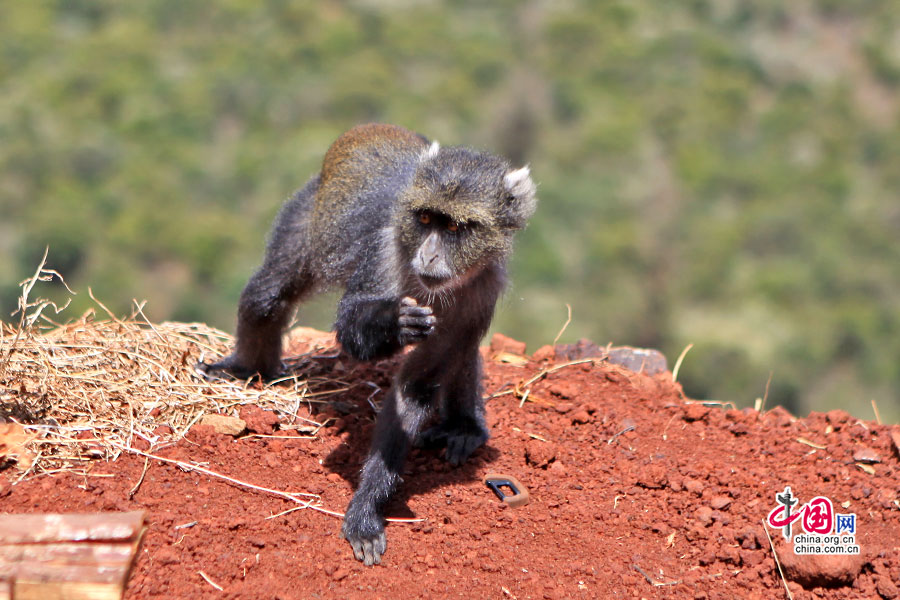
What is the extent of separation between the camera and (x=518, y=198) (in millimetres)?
5922

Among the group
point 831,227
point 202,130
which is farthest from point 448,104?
point 831,227

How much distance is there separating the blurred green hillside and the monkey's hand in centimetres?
2759

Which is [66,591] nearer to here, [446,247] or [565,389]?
[446,247]

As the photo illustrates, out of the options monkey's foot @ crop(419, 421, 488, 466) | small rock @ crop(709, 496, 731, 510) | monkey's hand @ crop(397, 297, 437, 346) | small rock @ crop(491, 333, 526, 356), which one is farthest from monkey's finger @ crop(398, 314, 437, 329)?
small rock @ crop(491, 333, 526, 356)

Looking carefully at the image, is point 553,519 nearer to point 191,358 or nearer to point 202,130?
point 191,358

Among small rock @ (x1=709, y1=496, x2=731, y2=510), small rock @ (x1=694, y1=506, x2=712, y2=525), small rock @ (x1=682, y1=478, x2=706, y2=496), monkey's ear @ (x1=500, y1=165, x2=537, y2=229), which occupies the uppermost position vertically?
monkey's ear @ (x1=500, y1=165, x2=537, y2=229)

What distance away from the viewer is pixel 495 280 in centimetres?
596

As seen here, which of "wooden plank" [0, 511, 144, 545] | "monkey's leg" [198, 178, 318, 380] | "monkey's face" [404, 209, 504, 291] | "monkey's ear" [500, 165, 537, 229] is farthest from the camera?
"monkey's leg" [198, 178, 318, 380]

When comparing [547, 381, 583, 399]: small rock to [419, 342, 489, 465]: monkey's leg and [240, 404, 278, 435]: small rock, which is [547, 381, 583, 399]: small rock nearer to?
[419, 342, 489, 465]: monkey's leg

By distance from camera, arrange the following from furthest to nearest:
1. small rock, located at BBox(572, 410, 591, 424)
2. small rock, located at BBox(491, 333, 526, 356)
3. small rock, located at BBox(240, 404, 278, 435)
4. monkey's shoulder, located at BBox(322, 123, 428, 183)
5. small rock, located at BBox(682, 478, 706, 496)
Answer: small rock, located at BBox(491, 333, 526, 356), small rock, located at BBox(572, 410, 591, 424), monkey's shoulder, located at BBox(322, 123, 428, 183), small rock, located at BBox(240, 404, 278, 435), small rock, located at BBox(682, 478, 706, 496)

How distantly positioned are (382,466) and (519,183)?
2.00m

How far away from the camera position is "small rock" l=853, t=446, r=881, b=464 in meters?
6.36

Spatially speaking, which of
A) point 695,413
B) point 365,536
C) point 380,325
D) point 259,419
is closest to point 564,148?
point 695,413

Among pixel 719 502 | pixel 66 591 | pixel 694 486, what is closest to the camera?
pixel 66 591
